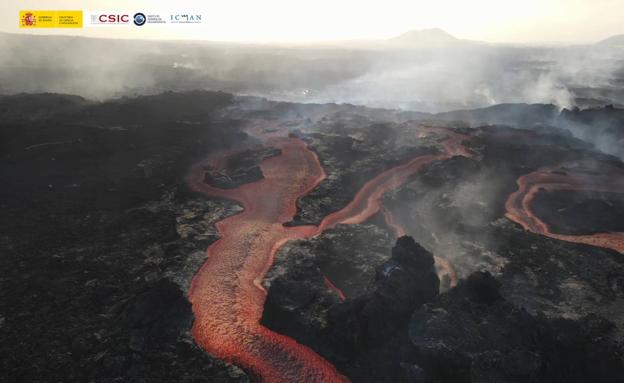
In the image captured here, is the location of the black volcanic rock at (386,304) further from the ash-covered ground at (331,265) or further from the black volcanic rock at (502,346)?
the black volcanic rock at (502,346)

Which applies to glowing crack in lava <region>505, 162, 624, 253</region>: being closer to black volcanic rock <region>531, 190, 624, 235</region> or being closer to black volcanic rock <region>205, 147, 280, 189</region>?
black volcanic rock <region>531, 190, 624, 235</region>

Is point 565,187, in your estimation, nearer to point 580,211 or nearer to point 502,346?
point 580,211

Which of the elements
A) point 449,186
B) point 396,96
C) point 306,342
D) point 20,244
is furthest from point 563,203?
point 396,96

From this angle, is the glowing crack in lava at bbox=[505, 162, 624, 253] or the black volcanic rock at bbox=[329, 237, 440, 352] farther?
the glowing crack in lava at bbox=[505, 162, 624, 253]

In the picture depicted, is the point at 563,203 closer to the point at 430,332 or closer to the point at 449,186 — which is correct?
the point at 449,186

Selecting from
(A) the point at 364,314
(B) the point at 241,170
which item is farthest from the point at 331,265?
(B) the point at 241,170

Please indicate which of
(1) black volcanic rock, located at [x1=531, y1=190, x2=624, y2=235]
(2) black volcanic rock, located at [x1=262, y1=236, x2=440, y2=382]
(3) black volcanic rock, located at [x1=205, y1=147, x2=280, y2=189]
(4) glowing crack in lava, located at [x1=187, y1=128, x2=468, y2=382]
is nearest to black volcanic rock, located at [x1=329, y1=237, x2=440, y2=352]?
(2) black volcanic rock, located at [x1=262, y1=236, x2=440, y2=382]
